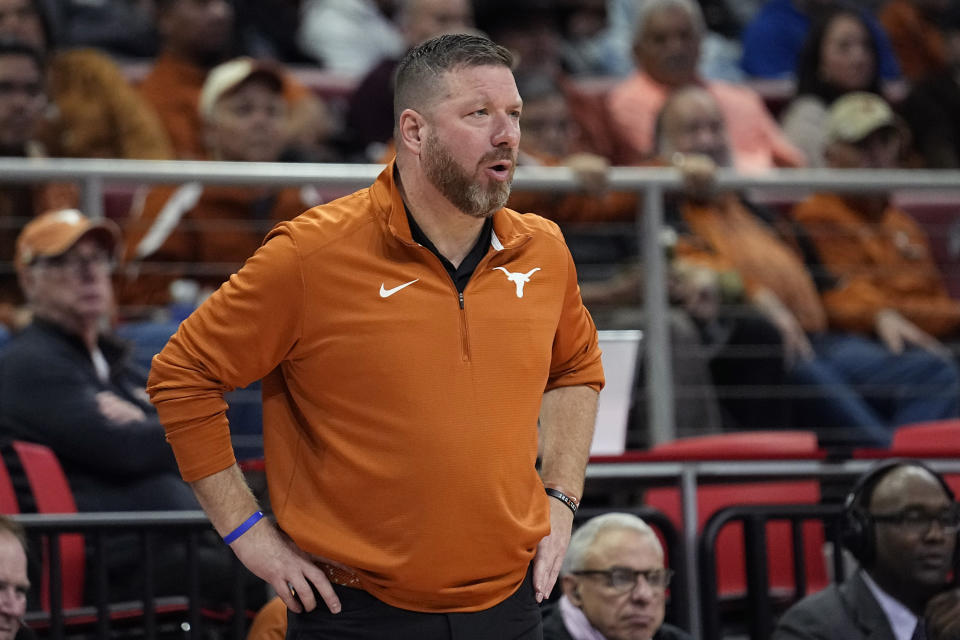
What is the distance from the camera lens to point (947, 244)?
25.8 feet

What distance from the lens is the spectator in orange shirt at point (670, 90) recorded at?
25.9 ft

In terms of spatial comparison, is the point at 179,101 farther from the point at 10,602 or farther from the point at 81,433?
the point at 10,602

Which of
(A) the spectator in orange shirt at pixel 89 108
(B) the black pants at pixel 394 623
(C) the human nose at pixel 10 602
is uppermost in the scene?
(A) the spectator in orange shirt at pixel 89 108

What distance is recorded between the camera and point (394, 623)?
2.70 m

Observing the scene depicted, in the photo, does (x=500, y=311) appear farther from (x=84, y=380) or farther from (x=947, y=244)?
(x=947, y=244)

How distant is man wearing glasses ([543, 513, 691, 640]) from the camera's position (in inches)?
164

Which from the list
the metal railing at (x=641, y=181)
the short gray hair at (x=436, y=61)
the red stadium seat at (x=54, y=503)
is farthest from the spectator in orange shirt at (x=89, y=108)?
the short gray hair at (x=436, y=61)

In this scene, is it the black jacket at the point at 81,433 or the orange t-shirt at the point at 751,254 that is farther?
the orange t-shirt at the point at 751,254

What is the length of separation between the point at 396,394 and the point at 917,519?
2.23m

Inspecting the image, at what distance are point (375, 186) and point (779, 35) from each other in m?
7.20

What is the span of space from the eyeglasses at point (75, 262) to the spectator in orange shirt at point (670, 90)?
133 inches

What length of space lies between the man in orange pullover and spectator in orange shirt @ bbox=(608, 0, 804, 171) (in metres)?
5.10

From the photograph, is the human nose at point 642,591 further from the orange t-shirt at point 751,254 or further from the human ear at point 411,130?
the orange t-shirt at point 751,254

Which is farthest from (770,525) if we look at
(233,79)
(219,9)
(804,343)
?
(219,9)
